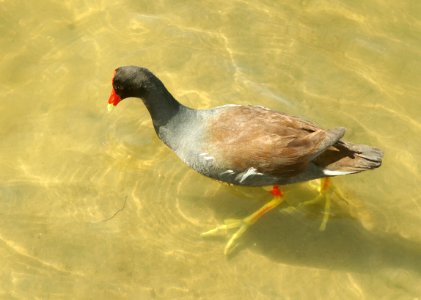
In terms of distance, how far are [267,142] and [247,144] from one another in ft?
0.58

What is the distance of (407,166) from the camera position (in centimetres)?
600

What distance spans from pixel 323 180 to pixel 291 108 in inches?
42.2

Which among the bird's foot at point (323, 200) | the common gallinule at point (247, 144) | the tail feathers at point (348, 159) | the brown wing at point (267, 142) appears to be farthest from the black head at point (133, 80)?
the bird's foot at point (323, 200)

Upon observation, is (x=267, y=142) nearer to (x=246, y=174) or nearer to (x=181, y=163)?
(x=246, y=174)

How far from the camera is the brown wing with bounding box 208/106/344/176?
4.80 metres

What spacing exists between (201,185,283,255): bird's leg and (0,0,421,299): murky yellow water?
0.10m

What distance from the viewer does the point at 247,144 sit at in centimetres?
488

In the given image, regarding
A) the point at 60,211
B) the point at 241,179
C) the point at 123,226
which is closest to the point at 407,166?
the point at 241,179

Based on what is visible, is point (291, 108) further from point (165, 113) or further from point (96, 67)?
point (96, 67)

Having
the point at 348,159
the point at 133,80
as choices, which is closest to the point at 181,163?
the point at 133,80

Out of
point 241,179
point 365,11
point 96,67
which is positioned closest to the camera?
point 241,179

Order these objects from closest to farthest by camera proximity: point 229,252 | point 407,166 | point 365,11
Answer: point 229,252, point 407,166, point 365,11

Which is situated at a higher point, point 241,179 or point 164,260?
point 241,179

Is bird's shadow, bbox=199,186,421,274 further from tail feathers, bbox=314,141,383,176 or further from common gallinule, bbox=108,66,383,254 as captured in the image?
tail feathers, bbox=314,141,383,176
